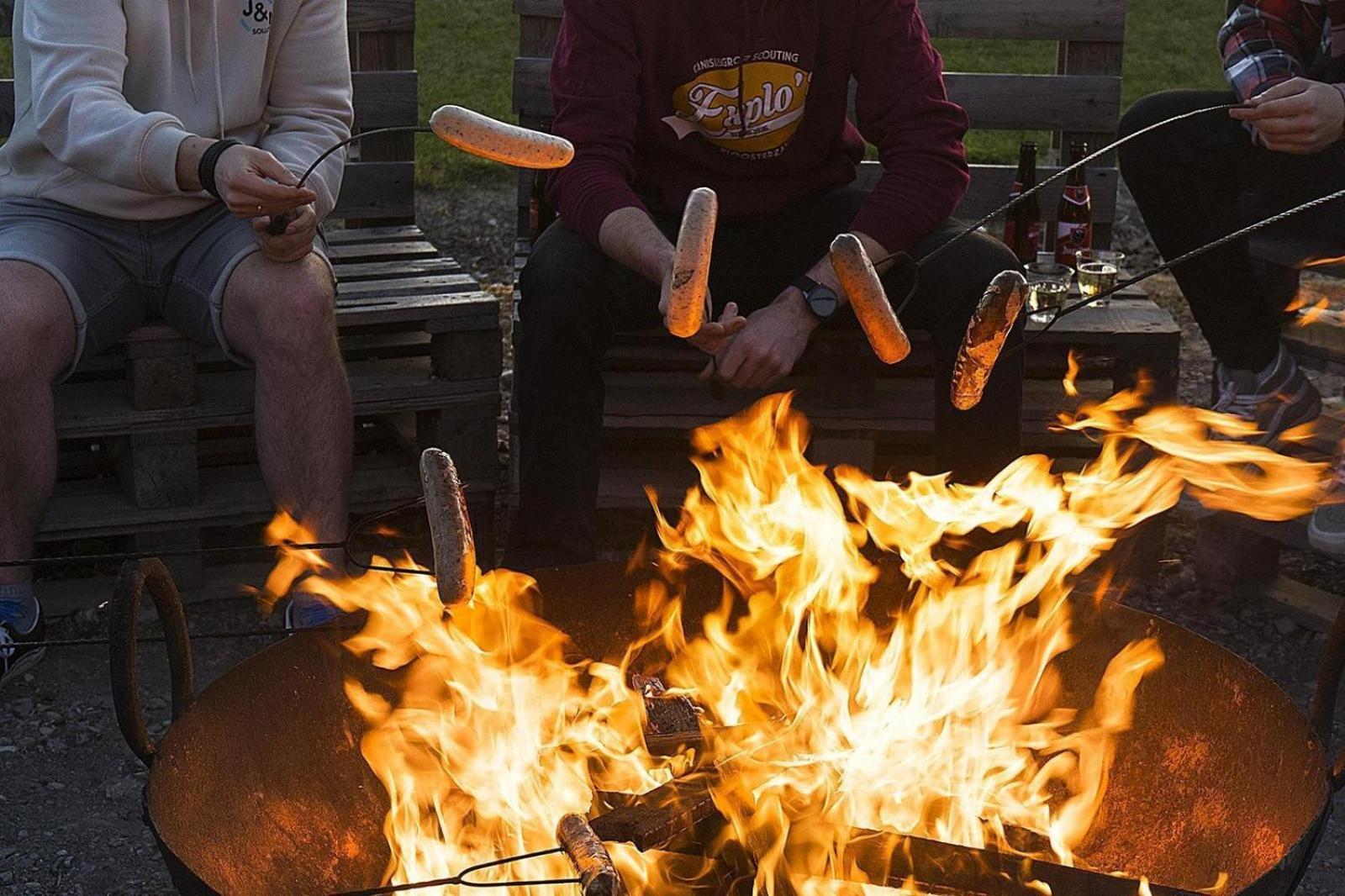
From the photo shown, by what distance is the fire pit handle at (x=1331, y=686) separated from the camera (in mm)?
1798

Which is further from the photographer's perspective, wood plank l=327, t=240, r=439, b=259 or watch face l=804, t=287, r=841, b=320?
wood plank l=327, t=240, r=439, b=259

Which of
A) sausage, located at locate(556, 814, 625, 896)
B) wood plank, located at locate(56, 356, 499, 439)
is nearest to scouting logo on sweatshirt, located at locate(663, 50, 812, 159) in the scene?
wood plank, located at locate(56, 356, 499, 439)

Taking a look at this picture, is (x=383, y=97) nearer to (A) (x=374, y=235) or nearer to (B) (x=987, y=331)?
(A) (x=374, y=235)

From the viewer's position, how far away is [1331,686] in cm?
188

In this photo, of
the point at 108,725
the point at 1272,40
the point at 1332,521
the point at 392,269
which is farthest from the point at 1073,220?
the point at 108,725

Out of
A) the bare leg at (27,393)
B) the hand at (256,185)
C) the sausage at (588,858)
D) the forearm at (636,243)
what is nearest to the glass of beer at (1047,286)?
the forearm at (636,243)

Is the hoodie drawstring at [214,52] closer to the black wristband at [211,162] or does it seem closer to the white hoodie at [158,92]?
the white hoodie at [158,92]

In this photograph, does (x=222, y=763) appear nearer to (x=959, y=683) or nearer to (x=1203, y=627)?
(x=959, y=683)

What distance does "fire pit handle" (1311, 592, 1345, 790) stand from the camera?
1.80 meters

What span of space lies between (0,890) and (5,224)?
1387 mm

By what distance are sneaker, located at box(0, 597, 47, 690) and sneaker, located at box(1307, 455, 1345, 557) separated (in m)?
2.76

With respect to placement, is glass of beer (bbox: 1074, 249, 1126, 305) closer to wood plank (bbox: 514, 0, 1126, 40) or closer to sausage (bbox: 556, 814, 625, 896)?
wood plank (bbox: 514, 0, 1126, 40)

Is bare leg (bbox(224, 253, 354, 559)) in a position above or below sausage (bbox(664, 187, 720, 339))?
below

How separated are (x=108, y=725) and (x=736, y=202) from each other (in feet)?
5.73
